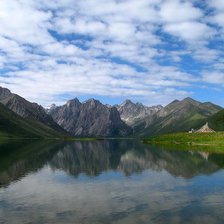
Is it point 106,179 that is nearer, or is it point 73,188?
point 73,188

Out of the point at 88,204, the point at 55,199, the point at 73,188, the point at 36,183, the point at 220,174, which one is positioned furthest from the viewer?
the point at 220,174

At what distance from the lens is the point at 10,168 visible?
93.2 meters

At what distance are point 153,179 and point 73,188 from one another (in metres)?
20.2

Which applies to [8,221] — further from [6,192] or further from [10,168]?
[10,168]

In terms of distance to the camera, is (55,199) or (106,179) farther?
(106,179)

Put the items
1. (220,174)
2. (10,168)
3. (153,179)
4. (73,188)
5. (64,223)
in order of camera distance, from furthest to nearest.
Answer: (10,168) → (220,174) → (153,179) → (73,188) → (64,223)

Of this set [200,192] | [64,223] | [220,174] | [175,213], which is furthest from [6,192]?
[220,174]

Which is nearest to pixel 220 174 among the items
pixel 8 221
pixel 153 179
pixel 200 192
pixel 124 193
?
pixel 153 179

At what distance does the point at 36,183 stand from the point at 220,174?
43.6 meters

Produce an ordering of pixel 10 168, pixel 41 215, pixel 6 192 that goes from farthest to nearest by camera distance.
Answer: pixel 10 168 < pixel 6 192 < pixel 41 215

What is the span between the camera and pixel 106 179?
78.8m

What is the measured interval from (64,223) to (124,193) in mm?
21350

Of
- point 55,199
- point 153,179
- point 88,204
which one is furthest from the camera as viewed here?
point 153,179

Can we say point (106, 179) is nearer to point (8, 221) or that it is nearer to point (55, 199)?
point (55, 199)
